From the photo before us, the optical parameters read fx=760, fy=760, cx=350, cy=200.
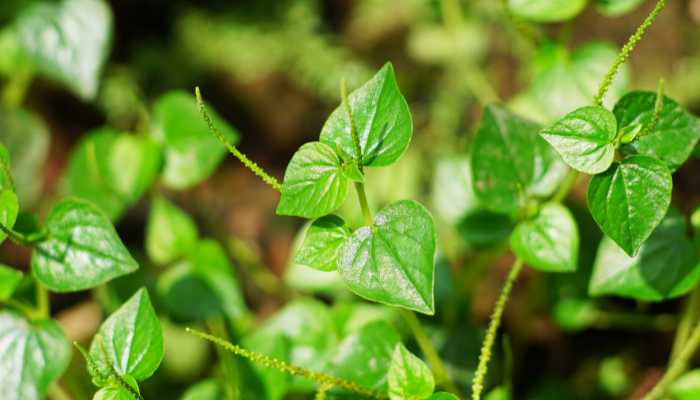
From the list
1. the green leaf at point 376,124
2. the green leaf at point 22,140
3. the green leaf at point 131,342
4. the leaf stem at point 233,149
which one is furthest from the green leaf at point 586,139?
the green leaf at point 22,140

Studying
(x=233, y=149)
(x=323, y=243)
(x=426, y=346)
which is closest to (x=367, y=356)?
(x=426, y=346)

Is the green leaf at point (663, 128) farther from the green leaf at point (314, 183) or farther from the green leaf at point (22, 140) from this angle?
the green leaf at point (22, 140)

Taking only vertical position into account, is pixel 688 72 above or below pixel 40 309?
above

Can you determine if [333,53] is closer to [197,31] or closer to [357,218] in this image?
[197,31]

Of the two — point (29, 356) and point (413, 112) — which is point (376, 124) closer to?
point (29, 356)

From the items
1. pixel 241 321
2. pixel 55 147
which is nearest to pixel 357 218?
pixel 241 321
